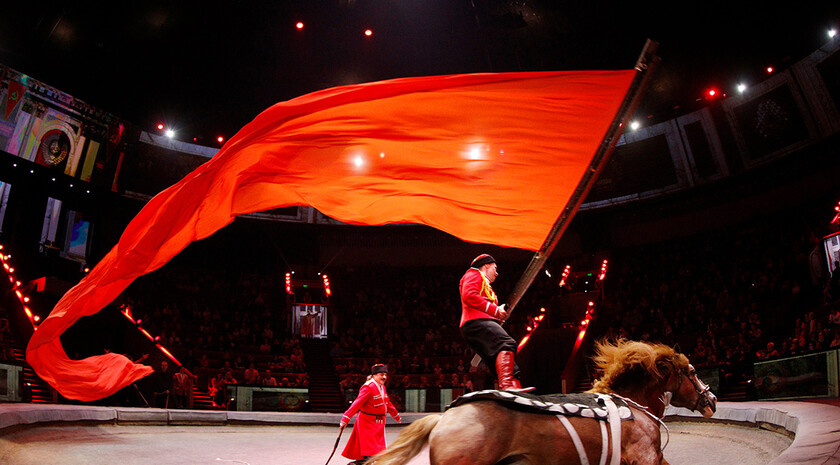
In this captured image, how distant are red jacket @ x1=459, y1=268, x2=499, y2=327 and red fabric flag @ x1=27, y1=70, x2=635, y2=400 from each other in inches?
50.5

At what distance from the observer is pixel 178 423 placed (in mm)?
14531

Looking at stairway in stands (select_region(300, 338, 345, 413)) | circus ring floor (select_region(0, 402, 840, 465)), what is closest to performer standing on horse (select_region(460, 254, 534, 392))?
circus ring floor (select_region(0, 402, 840, 465))

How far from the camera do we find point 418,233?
31984 mm

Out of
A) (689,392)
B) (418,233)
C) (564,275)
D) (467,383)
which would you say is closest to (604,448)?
(689,392)

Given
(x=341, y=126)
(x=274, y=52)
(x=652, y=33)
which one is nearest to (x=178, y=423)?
(x=341, y=126)

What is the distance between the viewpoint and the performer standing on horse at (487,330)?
527 cm

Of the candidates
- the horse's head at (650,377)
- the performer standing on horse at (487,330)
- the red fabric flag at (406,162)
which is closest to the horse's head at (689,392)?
the horse's head at (650,377)

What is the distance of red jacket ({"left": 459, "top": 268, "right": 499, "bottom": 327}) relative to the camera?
5555 mm

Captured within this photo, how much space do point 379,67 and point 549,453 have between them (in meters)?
19.2

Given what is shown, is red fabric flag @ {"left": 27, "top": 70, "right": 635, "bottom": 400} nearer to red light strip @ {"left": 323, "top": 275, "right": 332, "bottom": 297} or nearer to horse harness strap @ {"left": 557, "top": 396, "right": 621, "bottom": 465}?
horse harness strap @ {"left": 557, "top": 396, "right": 621, "bottom": 465}

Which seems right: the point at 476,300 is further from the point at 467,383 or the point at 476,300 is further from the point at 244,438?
the point at 467,383

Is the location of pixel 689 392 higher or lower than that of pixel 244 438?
higher

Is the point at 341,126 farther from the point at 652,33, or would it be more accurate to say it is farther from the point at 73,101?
the point at 73,101

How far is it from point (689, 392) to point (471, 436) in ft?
7.54
